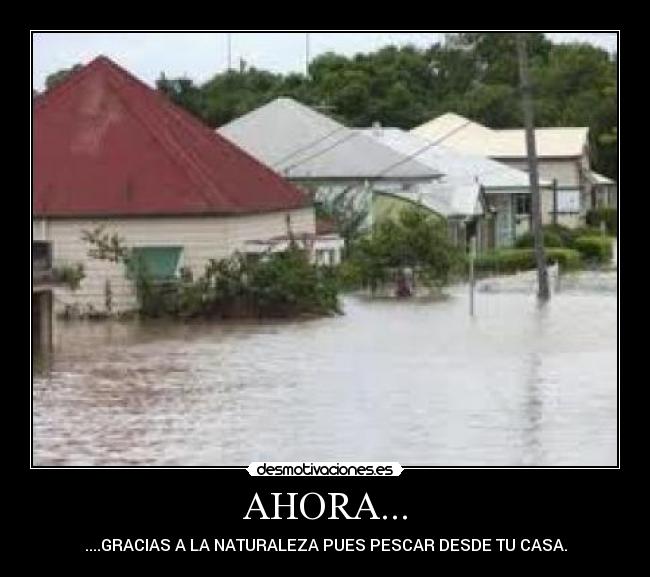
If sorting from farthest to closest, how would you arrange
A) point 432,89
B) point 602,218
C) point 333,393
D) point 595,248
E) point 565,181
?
point 565,181 → point 432,89 → point 602,218 → point 595,248 → point 333,393

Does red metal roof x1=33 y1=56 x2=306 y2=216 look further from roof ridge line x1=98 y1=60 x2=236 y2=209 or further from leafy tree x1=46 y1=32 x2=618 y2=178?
leafy tree x1=46 y1=32 x2=618 y2=178

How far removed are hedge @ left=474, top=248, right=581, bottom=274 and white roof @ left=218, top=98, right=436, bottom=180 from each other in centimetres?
281

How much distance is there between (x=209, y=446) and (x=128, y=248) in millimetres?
6241

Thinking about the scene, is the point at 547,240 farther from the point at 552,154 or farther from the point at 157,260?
the point at 157,260

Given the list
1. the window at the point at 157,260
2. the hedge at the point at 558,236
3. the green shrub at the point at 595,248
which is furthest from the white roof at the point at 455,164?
the window at the point at 157,260

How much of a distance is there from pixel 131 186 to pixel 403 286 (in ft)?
14.8

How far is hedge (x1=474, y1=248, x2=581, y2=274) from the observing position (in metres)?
19.6

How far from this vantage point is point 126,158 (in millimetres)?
12820

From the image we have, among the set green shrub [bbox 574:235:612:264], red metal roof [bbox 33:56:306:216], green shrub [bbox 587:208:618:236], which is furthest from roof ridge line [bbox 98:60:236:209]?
green shrub [bbox 574:235:612:264]

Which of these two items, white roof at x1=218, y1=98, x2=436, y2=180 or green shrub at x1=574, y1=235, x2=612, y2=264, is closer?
green shrub at x1=574, y1=235, x2=612, y2=264

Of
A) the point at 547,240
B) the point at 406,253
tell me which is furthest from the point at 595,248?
the point at 406,253

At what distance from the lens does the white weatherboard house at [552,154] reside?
71.2ft

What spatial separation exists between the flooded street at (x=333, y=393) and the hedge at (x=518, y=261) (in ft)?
20.9

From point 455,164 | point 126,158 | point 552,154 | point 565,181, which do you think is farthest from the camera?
point 455,164
